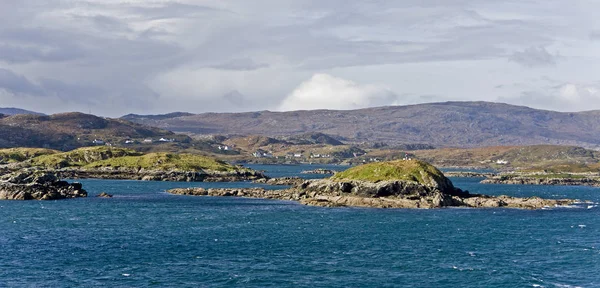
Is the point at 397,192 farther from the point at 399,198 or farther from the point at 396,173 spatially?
the point at 396,173

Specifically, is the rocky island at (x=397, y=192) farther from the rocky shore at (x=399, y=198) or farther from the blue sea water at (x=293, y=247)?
the blue sea water at (x=293, y=247)

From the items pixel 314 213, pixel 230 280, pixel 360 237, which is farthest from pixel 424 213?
pixel 230 280

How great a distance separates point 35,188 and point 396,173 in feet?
266

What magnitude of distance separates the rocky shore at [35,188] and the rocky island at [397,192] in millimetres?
51988

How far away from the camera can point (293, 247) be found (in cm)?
8894

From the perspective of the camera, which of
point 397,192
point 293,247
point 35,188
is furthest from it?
point 35,188

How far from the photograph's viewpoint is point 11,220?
11262 centimetres

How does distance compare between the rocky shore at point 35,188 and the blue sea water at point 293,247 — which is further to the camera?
the rocky shore at point 35,188

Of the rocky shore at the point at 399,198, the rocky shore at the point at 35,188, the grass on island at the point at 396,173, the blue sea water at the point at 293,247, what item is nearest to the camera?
the blue sea water at the point at 293,247

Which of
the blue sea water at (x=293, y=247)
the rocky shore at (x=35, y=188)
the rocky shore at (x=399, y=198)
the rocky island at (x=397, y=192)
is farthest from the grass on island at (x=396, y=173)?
the rocky shore at (x=35, y=188)

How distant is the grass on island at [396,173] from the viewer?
146m

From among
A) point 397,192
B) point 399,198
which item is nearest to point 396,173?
point 397,192

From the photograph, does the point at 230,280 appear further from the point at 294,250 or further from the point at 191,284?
the point at 294,250

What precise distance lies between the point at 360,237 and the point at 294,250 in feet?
45.2
